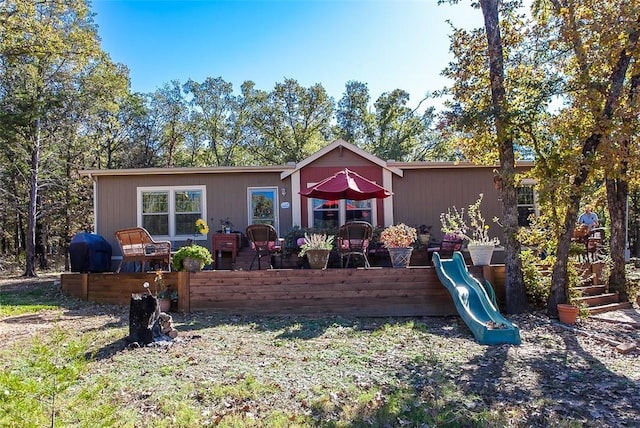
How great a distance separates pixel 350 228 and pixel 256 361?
321cm

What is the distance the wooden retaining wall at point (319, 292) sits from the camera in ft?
20.9

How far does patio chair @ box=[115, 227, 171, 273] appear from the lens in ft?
24.7

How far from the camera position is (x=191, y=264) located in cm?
655

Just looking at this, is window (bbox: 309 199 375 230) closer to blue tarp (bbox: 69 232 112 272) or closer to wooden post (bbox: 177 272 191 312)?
wooden post (bbox: 177 272 191 312)

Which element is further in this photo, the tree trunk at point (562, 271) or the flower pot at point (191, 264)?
the flower pot at point (191, 264)

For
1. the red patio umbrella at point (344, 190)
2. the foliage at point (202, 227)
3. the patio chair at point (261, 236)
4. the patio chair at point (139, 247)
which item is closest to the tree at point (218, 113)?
the foliage at point (202, 227)

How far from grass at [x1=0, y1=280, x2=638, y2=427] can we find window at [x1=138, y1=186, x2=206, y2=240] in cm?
485

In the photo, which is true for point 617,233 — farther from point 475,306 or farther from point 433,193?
point 433,193

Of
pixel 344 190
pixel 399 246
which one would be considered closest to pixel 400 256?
pixel 399 246

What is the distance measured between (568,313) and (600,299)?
1628 mm

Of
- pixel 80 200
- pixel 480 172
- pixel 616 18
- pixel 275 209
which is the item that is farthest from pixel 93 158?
pixel 616 18

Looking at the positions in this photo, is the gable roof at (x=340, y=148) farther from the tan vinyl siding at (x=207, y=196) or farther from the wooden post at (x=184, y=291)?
the wooden post at (x=184, y=291)

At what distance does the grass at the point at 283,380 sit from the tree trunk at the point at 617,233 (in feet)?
10.2

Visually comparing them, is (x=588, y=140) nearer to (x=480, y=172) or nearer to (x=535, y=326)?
(x=535, y=326)
